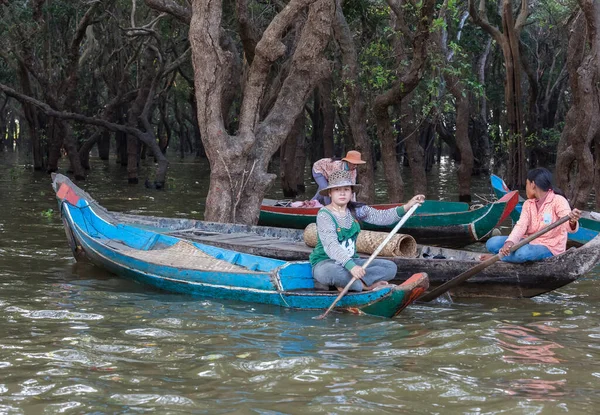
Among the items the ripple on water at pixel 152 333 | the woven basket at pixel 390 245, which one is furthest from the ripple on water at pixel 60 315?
the woven basket at pixel 390 245

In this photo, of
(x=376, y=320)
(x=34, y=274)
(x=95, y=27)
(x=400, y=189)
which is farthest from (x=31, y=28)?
(x=376, y=320)

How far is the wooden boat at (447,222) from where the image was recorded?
1069cm

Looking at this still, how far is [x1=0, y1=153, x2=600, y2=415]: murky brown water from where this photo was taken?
4891 millimetres

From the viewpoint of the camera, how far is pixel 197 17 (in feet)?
34.2

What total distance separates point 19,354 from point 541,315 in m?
4.24

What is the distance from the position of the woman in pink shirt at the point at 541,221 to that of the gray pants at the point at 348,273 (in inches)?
42.0

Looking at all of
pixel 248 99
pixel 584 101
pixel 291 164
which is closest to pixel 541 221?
pixel 248 99

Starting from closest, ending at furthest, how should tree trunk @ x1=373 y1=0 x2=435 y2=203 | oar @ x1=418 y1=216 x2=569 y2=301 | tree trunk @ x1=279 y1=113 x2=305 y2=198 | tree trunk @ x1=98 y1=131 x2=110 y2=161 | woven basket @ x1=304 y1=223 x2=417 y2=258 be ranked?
oar @ x1=418 y1=216 x2=569 y2=301 < woven basket @ x1=304 y1=223 x2=417 y2=258 < tree trunk @ x1=373 y1=0 x2=435 y2=203 < tree trunk @ x1=279 y1=113 x2=305 y2=198 < tree trunk @ x1=98 y1=131 x2=110 y2=161

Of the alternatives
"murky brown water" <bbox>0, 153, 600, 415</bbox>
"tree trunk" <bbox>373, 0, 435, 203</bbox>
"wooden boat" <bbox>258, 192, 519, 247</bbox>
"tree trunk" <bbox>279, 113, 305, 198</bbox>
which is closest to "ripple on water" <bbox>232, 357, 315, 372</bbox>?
"murky brown water" <bbox>0, 153, 600, 415</bbox>

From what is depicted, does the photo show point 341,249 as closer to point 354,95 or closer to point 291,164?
point 354,95

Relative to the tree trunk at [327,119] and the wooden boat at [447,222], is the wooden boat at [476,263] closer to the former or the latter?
the wooden boat at [447,222]

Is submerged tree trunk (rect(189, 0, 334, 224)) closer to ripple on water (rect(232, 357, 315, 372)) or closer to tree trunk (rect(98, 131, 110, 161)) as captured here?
ripple on water (rect(232, 357, 315, 372))

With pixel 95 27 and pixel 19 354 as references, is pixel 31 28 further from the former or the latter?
pixel 19 354

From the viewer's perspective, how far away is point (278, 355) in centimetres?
587
